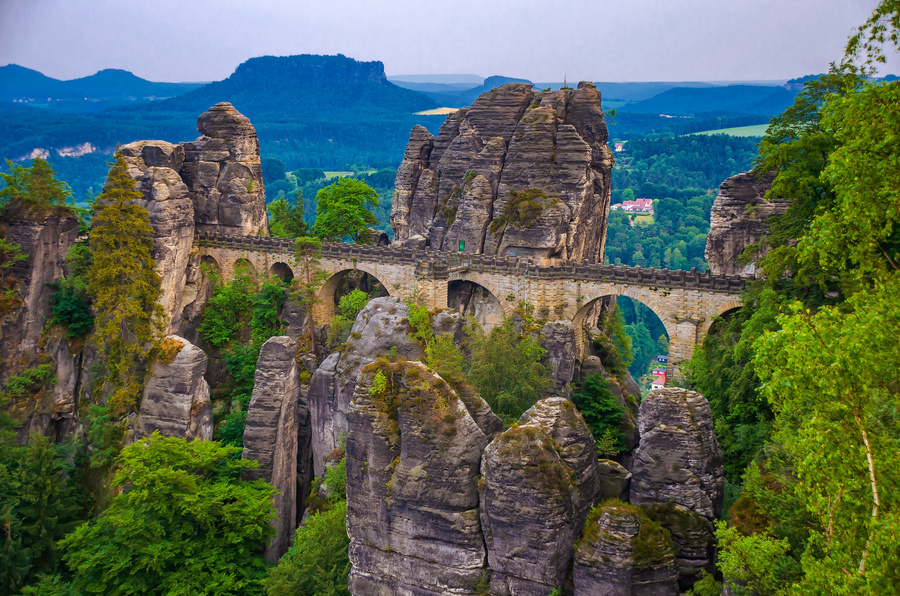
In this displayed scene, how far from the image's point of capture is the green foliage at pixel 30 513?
3003 centimetres

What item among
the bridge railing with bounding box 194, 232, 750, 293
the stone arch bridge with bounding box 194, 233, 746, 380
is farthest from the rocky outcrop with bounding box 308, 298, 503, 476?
the bridge railing with bounding box 194, 232, 750, 293

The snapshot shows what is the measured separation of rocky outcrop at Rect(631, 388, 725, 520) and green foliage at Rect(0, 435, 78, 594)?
2550 cm

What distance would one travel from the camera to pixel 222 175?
48.3m

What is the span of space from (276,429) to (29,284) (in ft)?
58.2

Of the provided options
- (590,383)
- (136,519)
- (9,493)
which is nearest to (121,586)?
(136,519)

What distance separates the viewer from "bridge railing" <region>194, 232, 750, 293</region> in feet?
117

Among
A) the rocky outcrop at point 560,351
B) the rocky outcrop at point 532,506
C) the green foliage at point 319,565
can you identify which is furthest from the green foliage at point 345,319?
the rocky outcrop at point 532,506

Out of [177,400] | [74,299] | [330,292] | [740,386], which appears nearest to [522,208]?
[330,292]

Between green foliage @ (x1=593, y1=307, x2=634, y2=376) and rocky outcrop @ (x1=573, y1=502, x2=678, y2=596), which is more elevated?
rocky outcrop @ (x1=573, y1=502, x2=678, y2=596)

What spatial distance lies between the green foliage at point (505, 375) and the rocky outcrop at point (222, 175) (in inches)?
888

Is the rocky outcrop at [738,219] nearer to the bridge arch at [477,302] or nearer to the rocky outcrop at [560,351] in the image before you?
the rocky outcrop at [560,351]

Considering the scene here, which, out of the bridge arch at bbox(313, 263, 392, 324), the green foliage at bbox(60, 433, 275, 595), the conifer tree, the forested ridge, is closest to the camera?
the forested ridge

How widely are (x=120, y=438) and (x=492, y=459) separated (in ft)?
87.9

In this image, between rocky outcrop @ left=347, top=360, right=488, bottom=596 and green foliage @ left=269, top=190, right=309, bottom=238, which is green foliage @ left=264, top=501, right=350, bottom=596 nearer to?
rocky outcrop @ left=347, top=360, right=488, bottom=596
